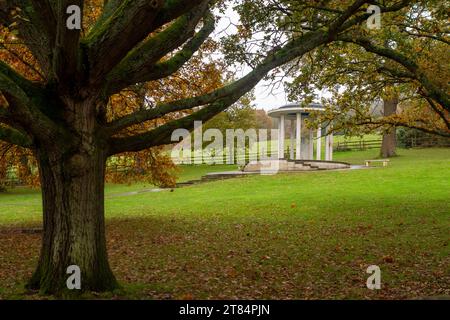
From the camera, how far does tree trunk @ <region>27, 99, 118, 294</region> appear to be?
6445 millimetres

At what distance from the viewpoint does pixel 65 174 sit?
6.44m

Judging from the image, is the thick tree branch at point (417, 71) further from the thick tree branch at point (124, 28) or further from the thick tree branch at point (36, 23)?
the thick tree branch at point (36, 23)

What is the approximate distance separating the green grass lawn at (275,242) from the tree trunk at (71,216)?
51 centimetres

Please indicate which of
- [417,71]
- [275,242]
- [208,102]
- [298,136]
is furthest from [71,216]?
[298,136]

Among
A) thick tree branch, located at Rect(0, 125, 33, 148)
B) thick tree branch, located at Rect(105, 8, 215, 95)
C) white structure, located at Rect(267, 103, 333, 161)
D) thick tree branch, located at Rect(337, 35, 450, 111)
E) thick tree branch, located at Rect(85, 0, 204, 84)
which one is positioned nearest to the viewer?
thick tree branch, located at Rect(85, 0, 204, 84)

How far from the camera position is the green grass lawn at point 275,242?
7.42 m

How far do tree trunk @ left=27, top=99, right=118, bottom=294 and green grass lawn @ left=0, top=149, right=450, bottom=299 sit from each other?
515mm

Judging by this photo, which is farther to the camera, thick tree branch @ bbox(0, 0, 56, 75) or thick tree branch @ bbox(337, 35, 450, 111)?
thick tree branch @ bbox(337, 35, 450, 111)

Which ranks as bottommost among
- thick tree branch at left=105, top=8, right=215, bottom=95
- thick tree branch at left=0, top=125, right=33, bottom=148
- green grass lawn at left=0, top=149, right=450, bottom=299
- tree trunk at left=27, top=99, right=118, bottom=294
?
green grass lawn at left=0, top=149, right=450, bottom=299

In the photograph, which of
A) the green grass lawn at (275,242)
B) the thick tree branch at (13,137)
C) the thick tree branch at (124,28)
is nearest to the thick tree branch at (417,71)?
the green grass lawn at (275,242)

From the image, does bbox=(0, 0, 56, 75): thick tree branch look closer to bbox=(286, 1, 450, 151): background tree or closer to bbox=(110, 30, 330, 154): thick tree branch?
bbox=(110, 30, 330, 154): thick tree branch

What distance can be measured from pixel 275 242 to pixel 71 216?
6.57 m

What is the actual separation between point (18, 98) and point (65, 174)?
1.31 meters

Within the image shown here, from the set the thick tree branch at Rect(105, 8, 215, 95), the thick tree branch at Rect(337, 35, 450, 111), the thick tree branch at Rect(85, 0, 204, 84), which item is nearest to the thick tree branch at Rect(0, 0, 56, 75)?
the thick tree branch at Rect(85, 0, 204, 84)
